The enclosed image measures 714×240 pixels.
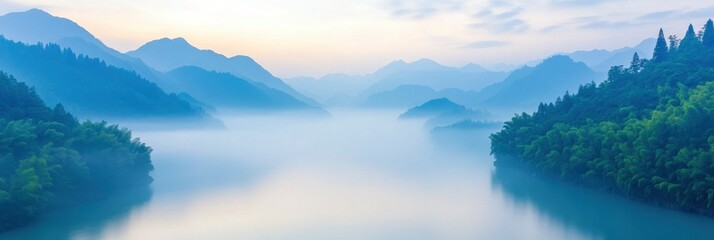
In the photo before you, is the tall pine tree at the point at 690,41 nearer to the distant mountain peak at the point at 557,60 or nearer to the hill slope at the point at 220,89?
the hill slope at the point at 220,89

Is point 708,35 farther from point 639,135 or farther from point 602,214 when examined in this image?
point 602,214

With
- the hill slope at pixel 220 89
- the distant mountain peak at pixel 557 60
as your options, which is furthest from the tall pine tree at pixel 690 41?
the distant mountain peak at pixel 557 60

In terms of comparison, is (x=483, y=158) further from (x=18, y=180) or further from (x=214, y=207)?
(x=18, y=180)

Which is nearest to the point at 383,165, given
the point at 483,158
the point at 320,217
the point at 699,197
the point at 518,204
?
the point at 483,158

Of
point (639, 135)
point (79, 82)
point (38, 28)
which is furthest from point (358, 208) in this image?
point (38, 28)

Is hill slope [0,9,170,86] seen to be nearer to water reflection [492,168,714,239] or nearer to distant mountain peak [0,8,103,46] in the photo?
distant mountain peak [0,8,103,46]

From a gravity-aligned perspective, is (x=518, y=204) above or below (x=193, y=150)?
below
